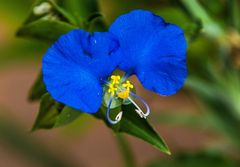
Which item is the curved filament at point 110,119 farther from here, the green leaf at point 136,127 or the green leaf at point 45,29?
the green leaf at point 45,29

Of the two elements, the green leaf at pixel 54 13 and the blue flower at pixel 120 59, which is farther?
the green leaf at pixel 54 13

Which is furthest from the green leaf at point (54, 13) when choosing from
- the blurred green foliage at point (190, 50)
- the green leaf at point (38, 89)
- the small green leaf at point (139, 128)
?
the small green leaf at point (139, 128)

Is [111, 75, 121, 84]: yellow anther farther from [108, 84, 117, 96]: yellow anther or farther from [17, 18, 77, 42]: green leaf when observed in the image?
[17, 18, 77, 42]: green leaf

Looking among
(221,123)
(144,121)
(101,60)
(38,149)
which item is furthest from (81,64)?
(38,149)

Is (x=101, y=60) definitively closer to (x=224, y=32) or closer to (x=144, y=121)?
(x=144, y=121)

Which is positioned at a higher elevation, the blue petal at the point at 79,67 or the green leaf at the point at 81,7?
the blue petal at the point at 79,67

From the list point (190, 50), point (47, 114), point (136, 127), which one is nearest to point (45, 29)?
point (47, 114)
